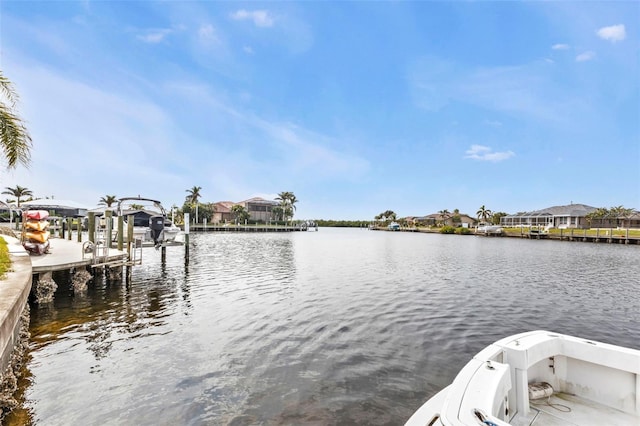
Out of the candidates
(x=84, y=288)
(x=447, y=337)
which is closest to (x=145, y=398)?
(x=447, y=337)

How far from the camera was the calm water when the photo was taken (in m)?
5.67

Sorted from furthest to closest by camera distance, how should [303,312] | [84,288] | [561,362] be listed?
[84,288]
[303,312]
[561,362]

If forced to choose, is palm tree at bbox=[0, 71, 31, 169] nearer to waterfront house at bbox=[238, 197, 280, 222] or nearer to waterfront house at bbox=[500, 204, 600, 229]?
waterfront house at bbox=[238, 197, 280, 222]

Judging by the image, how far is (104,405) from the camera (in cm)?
559

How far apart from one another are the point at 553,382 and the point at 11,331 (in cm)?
894

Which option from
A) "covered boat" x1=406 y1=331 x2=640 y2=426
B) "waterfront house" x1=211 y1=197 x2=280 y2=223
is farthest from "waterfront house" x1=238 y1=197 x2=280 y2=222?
"covered boat" x1=406 y1=331 x2=640 y2=426

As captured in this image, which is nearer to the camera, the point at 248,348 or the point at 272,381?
the point at 272,381

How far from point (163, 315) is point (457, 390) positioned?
10145 mm

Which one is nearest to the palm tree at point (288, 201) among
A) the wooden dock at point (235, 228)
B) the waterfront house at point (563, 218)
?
the wooden dock at point (235, 228)

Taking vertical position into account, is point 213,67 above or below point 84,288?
above

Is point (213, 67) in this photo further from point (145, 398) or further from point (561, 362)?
point (561, 362)

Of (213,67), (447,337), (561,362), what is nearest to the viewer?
(561,362)

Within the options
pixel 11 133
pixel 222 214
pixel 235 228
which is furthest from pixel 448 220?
pixel 11 133

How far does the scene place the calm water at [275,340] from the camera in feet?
18.6
